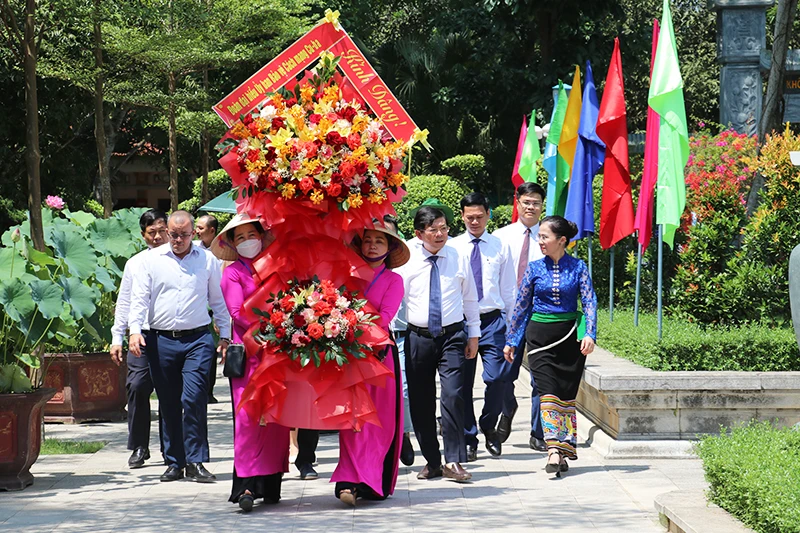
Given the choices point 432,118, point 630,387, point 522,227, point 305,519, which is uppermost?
point 432,118

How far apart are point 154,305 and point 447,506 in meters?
2.57

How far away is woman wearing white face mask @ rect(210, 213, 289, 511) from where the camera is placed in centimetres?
704

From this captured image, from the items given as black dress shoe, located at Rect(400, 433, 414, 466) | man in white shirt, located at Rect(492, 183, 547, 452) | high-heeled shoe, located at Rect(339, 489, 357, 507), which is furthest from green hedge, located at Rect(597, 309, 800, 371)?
high-heeled shoe, located at Rect(339, 489, 357, 507)

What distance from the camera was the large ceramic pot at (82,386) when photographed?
1108 centimetres

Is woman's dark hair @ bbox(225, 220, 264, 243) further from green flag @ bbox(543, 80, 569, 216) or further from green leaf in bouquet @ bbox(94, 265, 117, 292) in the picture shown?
green flag @ bbox(543, 80, 569, 216)

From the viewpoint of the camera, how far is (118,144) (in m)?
40.6

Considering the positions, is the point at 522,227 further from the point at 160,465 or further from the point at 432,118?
the point at 432,118

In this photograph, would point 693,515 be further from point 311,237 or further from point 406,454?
point 406,454

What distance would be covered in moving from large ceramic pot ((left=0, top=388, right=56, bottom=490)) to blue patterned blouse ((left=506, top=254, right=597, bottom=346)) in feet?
10.9

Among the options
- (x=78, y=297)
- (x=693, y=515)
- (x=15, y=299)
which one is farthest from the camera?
(x=78, y=297)

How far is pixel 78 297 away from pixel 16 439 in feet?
4.86

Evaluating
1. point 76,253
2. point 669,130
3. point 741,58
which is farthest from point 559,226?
point 741,58

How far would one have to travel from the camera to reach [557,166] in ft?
44.8

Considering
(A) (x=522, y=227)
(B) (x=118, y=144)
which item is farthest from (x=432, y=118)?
(A) (x=522, y=227)
